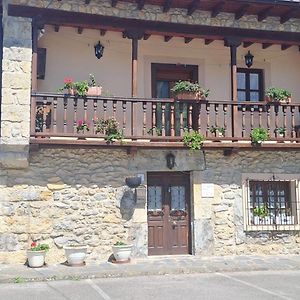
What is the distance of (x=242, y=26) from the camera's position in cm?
1142

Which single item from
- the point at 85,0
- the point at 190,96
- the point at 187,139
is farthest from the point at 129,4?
the point at 187,139

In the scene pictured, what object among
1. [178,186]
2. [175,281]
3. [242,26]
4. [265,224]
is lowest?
[175,281]

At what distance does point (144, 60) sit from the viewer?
11938 mm

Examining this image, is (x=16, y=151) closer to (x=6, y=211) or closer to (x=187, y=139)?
(x=6, y=211)

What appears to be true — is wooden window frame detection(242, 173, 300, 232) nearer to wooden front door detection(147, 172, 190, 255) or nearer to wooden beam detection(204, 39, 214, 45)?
wooden front door detection(147, 172, 190, 255)

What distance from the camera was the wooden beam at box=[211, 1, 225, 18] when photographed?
1082cm

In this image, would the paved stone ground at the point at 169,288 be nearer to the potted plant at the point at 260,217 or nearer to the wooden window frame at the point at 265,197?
the wooden window frame at the point at 265,197

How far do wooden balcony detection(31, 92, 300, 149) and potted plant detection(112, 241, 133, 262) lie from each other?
83.5 inches

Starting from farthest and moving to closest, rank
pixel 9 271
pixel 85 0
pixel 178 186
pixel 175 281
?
1. pixel 178 186
2. pixel 85 0
3. pixel 9 271
4. pixel 175 281

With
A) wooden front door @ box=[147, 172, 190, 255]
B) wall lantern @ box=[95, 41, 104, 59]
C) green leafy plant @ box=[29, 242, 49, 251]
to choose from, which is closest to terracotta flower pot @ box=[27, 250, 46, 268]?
green leafy plant @ box=[29, 242, 49, 251]

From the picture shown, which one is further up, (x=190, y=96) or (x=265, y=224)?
(x=190, y=96)

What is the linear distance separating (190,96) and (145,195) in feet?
7.98

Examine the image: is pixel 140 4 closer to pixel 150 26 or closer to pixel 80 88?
pixel 150 26

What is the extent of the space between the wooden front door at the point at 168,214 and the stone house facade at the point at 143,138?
0.08 ft
